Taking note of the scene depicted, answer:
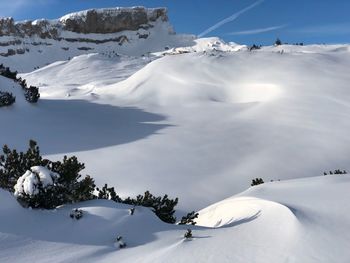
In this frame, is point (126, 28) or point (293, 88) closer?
point (293, 88)

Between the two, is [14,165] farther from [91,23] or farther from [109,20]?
[109,20]

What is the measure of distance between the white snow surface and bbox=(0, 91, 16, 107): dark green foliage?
41.6 ft

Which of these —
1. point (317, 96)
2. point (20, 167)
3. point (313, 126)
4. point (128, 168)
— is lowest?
point (20, 167)

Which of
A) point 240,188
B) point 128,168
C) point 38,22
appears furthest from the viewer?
point 38,22

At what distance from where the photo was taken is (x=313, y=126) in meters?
18.3

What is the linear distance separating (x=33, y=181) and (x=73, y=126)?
12.0 metres

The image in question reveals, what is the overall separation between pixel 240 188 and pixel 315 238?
669 cm

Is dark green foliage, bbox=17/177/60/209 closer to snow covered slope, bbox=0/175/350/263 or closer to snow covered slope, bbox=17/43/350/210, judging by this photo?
snow covered slope, bbox=0/175/350/263

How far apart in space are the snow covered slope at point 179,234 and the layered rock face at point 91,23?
326 feet

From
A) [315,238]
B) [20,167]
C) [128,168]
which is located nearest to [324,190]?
[315,238]

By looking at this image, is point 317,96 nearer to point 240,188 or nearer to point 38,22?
point 240,188

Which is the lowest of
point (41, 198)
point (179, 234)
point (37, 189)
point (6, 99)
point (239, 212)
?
point (179, 234)

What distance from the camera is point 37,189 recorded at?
6.84 meters

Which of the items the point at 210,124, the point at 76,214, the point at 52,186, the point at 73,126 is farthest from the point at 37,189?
the point at 210,124
